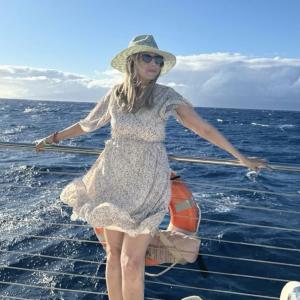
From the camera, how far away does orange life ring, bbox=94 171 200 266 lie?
7.73ft

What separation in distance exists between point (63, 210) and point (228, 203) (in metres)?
3.59

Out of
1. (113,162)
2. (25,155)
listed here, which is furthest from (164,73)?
(25,155)

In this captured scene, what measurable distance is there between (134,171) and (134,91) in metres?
0.39

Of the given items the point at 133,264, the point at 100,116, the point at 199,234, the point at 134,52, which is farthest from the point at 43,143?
the point at 199,234

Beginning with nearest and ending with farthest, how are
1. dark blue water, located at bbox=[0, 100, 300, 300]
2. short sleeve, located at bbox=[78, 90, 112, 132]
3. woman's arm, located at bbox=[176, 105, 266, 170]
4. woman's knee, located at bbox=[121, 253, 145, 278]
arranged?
1. woman's knee, located at bbox=[121, 253, 145, 278]
2. woman's arm, located at bbox=[176, 105, 266, 170]
3. short sleeve, located at bbox=[78, 90, 112, 132]
4. dark blue water, located at bbox=[0, 100, 300, 300]

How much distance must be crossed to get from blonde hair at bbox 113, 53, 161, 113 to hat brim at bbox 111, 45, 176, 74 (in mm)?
29

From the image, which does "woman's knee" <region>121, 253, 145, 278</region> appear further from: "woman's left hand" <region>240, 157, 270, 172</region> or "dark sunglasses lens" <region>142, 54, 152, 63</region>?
"dark sunglasses lens" <region>142, 54, 152, 63</region>

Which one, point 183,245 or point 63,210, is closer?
point 183,245

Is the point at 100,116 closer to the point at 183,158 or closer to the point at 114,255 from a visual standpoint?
the point at 183,158

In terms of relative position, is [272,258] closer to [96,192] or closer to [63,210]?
[63,210]

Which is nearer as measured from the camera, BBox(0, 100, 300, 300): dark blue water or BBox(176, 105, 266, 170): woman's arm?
BBox(176, 105, 266, 170): woman's arm

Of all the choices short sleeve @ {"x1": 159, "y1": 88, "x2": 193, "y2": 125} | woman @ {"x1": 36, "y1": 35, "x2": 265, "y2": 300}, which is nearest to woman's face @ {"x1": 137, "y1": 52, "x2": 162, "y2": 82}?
woman @ {"x1": 36, "y1": 35, "x2": 265, "y2": 300}

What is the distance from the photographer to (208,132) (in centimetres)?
219

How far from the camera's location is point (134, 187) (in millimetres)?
2229
